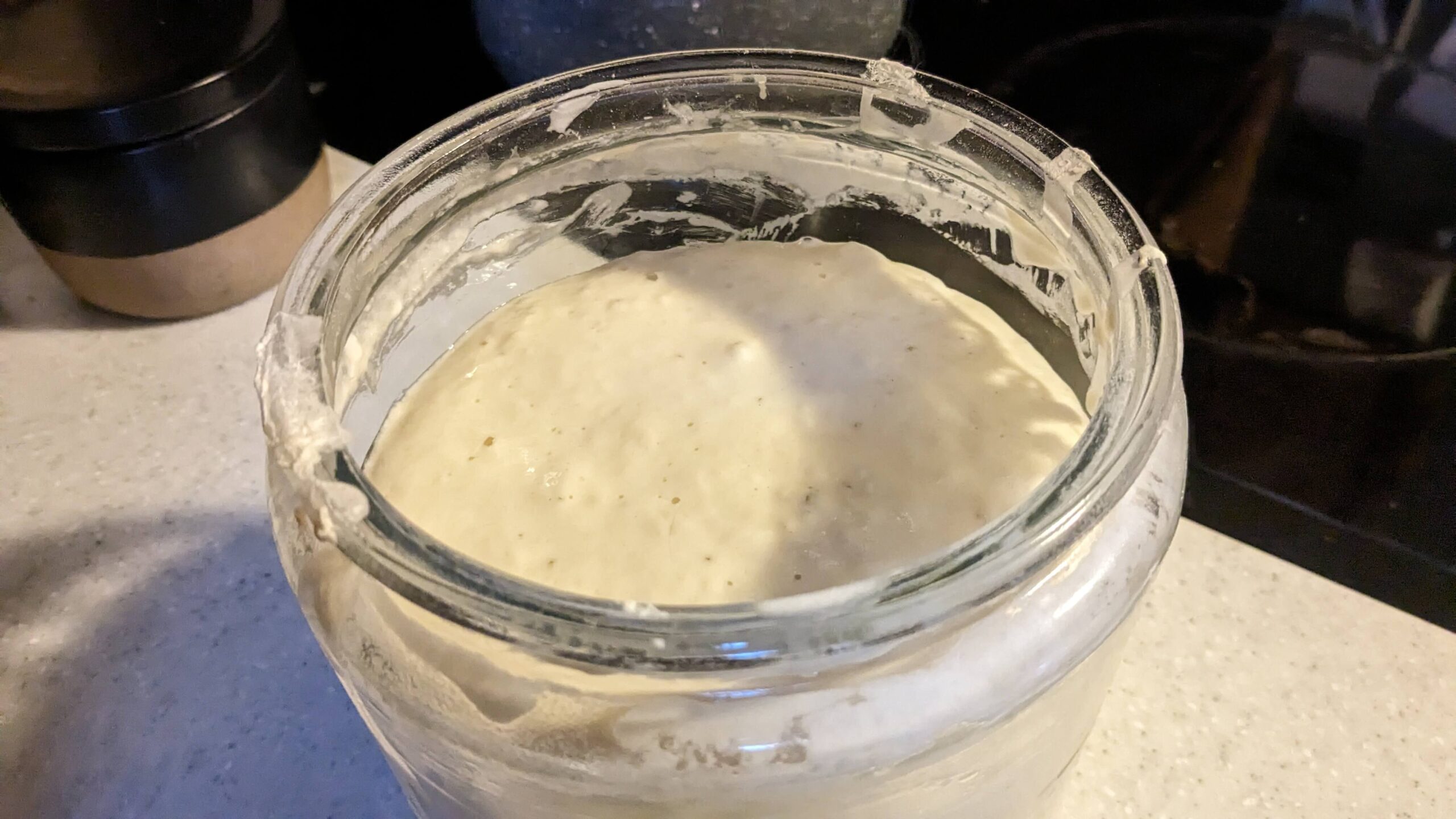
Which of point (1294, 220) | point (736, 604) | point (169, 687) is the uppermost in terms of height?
point (736, 604)

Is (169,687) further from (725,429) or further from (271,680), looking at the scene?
(725,429)

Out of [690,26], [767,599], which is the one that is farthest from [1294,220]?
[767,599]

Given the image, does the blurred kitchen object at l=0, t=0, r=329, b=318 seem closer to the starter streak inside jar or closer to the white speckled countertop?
the white speckled countertop

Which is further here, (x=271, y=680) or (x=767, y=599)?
(x=271, y=680)

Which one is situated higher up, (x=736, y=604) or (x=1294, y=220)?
(x=736, y=604)

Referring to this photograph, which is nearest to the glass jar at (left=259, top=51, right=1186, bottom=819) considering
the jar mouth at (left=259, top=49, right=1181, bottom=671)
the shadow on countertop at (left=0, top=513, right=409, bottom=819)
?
the jar mouth at (left=259, top=49, right=1181, bottom=671)

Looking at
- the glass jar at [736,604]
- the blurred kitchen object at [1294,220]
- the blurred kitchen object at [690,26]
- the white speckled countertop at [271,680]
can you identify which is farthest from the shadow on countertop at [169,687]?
the blurred kitchen object at [1294,220]

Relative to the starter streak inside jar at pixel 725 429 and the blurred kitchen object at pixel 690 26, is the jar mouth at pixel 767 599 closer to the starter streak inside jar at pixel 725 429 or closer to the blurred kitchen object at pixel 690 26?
the starter streak inside jar at pixel 725 429
